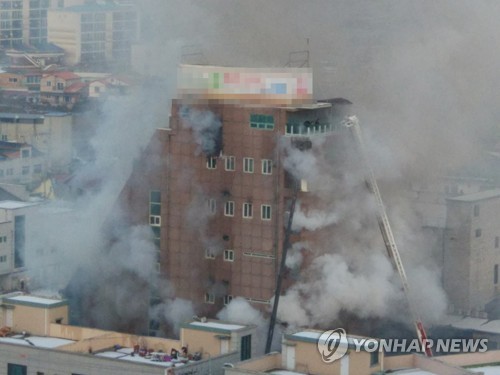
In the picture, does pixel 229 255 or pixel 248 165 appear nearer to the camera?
pixel 248 165

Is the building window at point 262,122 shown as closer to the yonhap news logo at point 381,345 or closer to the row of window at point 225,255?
the row of window at point 225,255

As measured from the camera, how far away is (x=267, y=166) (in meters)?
28.3

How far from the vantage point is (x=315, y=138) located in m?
28.1

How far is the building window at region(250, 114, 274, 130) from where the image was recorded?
2828 cm

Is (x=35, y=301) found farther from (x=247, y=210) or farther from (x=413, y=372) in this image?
(x=413, y=372)

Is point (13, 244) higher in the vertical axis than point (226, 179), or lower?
lower

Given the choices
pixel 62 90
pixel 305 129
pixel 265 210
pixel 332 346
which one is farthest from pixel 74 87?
pixel 332 346

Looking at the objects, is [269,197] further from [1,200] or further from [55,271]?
[1,200]

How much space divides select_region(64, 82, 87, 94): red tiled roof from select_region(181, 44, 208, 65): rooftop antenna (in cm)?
2154

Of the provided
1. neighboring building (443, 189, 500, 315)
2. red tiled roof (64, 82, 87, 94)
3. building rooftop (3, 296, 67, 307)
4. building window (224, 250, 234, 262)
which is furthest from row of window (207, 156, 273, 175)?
red tiled roof (64, 82, 87, 94)

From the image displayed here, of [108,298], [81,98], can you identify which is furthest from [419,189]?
[81,98]

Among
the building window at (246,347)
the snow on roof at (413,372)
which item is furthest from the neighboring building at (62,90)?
the snow on roof at (413,372)

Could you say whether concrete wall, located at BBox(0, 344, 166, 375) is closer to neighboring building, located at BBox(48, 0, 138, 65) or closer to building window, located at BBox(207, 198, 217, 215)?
building window, located at BBox(207, 198, 217, 215)

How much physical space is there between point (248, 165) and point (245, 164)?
0.18ft
